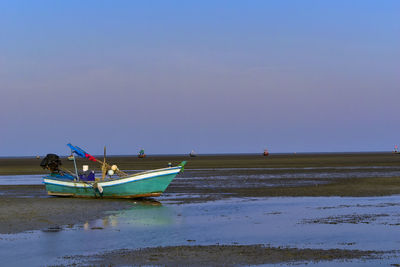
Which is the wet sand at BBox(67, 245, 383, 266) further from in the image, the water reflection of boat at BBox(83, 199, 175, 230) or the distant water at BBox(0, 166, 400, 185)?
the distant water at BBox(0, 166, 400, 185)

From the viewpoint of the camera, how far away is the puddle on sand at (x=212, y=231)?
19.3 m

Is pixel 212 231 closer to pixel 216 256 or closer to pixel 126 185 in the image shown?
pixel 216 256

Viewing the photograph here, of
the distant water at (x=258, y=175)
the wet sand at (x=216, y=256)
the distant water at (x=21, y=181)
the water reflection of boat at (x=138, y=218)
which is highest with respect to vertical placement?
the distant water at (x=258, y=175)

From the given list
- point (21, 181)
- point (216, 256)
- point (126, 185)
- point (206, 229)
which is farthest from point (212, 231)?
point (21, 181)

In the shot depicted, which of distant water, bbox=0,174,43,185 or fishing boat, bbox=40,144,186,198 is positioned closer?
fishing boat, bbox=40,144,186,198

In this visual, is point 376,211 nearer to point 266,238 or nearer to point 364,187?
point 266,238

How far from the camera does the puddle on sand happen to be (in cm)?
1930

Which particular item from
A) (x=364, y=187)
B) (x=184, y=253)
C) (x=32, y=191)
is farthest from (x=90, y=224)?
(x=364, y=187)

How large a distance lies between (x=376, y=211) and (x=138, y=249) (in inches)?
570

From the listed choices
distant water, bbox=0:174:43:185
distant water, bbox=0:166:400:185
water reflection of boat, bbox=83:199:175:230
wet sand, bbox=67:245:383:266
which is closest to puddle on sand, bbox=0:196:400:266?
water reflection of boat, bbox=83:199:175:230

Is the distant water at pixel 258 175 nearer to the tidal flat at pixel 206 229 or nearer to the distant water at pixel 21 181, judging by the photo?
the distant water at pixel 21 181

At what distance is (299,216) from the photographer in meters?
27.2

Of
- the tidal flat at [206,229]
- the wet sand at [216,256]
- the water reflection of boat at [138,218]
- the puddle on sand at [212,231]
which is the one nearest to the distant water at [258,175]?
the tidal flat at [206,229]

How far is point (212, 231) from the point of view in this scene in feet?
74.5
